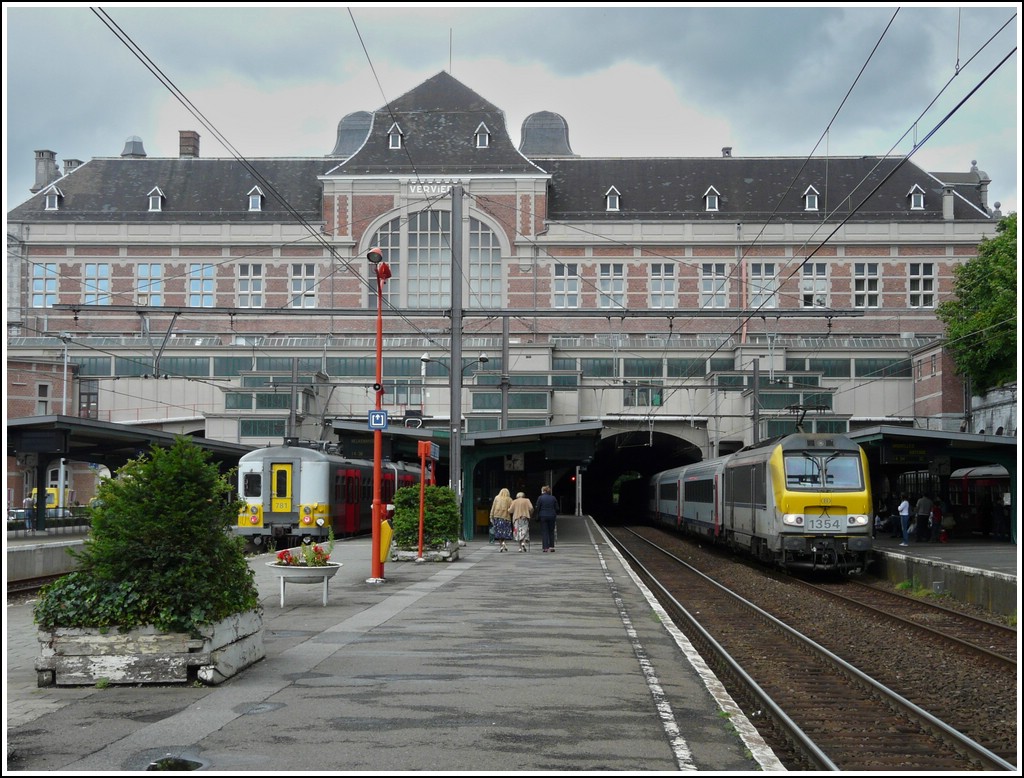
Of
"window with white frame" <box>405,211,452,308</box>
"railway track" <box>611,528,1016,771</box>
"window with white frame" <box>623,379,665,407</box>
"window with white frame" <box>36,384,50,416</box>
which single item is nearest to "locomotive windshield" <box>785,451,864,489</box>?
"railway track" <box>611,528,1016,771</box>

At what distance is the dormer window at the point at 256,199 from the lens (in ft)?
273

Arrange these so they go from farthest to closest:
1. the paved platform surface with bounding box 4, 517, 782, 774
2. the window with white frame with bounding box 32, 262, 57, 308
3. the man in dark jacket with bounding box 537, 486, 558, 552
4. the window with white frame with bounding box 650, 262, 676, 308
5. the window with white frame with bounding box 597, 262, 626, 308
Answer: the window with white frame with bounding box 32, 262, 57, 308
the window with white frame with bounding box 650, 262, 676, 308
the window with white frame with bounding box 597, 262, 626, 308
the man in dark jacket with bounding box 537, 486, 558, 552
the paved platform surface with bounding box 4, 517, 782, 774

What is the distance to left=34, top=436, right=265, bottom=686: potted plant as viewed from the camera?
931cm

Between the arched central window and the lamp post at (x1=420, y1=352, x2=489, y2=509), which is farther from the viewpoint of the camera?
the arched central window

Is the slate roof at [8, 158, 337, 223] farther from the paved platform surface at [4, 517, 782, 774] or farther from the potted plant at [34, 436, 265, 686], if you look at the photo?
the potted plant at [34, 436, 265, 686]

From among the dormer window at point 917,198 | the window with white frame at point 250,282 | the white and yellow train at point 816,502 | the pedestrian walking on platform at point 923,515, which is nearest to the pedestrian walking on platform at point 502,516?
the white and yellow train at point 816,502

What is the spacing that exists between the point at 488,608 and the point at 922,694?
20.8 ft

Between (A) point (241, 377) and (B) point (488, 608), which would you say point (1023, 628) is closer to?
(B) point (488, 608)

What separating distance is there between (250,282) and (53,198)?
15562 mm

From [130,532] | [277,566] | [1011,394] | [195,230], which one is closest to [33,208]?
[195,230]

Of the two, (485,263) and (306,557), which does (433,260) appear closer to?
(485,263)

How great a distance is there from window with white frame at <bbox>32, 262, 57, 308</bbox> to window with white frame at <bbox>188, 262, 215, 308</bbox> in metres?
9.01

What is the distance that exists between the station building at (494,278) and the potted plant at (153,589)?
55.6 meters

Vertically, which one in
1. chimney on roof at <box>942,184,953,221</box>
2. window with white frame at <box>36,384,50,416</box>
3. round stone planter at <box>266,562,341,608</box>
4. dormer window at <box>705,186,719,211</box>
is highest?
dormer window at <box>705,186,719,211</box>
